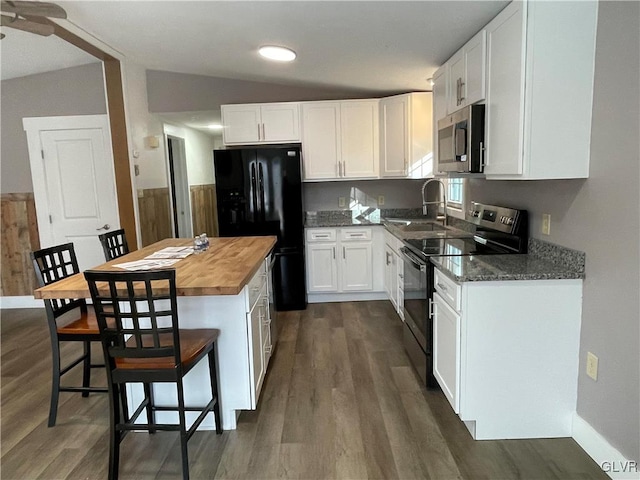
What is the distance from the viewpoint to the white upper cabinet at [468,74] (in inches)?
95.7

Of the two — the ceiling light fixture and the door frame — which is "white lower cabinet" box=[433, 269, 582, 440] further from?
the door frame

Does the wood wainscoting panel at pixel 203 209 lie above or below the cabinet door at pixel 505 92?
below

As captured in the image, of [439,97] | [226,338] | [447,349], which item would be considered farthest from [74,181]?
[447,349]

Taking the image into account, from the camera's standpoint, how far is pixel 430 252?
269cm

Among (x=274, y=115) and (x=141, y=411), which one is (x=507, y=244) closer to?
(x=141, y=411)

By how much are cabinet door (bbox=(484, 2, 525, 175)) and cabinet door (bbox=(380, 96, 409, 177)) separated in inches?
75.5

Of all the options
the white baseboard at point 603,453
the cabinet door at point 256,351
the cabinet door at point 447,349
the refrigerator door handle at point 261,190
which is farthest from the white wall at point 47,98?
the white baseboard at point 603,453

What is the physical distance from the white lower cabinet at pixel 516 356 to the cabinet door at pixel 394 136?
2.39 m

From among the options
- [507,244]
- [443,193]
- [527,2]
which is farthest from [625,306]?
[443,193]

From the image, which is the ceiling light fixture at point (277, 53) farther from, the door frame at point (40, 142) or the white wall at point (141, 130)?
the door frame at point (40, 142)

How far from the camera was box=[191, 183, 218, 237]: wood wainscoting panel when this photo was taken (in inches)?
260

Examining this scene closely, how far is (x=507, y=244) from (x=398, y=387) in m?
1.17

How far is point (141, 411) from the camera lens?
2230 millimetres

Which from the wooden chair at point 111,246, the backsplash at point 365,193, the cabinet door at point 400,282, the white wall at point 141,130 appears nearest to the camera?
the wooden chair at point 111,246
